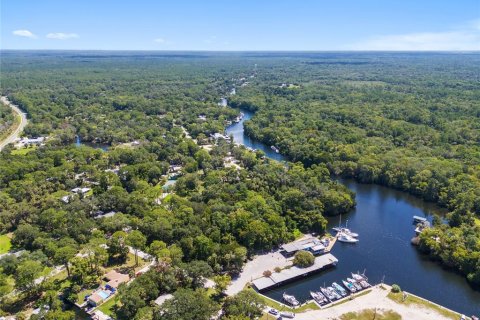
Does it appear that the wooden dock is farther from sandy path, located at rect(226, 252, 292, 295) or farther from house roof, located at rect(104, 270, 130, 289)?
house roof, located at rect(104, 270, 130, 289)

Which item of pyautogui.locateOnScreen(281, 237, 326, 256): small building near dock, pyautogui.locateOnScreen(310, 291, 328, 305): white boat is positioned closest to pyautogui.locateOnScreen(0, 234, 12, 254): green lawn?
pyautogui.locateOnScreen(281, 237, 326, 256): small building near dock

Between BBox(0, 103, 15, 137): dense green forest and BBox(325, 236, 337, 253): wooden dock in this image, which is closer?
BBox(325, 236, 337, 253): wooden dock

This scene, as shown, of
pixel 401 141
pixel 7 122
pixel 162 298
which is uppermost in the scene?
pixel 7 122

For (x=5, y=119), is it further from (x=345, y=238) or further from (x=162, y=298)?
(x=345, y=238)

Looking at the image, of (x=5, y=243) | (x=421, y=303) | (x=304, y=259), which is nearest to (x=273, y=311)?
(x=304, y=259)

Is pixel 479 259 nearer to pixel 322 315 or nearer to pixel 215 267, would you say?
pixel 322 315

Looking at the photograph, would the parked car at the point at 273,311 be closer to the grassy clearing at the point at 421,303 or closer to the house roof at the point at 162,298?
the house roof at the point at 162,298

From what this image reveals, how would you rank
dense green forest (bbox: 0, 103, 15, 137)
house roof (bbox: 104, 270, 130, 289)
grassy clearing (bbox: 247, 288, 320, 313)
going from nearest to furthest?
1. grassy clearing (bbox: 247, 288, 320, 313)
2. house roof (bbox: 104, 270, 130, 289)
3. dense green forest (bbox: 0, 103, 15, 137)

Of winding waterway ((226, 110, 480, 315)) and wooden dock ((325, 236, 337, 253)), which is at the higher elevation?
wooden dock ((325, 236, 337, 253))
